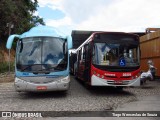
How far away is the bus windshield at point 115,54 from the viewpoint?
1462cm

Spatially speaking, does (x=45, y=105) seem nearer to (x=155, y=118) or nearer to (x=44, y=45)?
(x=44, y=45)

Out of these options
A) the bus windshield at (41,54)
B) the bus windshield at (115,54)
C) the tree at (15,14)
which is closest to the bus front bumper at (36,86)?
the bus windshield at (41,54)

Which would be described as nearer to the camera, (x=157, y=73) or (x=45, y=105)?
(x=45, y=105)

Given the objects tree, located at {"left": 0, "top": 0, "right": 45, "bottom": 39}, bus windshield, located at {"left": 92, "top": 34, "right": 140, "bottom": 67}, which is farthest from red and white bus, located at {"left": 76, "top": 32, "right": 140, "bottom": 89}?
tree, located at {"left": 0, "top": 0, "right": 45, "bottom": 39}

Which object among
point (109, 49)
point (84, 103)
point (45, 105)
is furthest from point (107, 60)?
point (45, 105)

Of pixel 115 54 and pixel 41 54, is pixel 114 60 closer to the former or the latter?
pixel 115 54

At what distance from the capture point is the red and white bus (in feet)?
47.6

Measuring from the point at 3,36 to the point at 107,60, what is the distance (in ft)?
93.4

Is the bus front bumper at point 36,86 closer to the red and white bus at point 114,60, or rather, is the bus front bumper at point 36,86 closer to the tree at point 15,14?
the red and white bus at point 114,60

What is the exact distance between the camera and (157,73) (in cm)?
2181

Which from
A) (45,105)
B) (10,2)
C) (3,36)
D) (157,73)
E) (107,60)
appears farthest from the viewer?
(3,36)

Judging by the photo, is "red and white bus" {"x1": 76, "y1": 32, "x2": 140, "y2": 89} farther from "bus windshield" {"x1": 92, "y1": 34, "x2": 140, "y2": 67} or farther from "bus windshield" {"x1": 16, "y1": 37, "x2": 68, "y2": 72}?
"bus windshield" {"x1": 16, "y1": 37, "x2": 68, "y2": 72}

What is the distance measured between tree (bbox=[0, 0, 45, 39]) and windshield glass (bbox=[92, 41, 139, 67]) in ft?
72.3

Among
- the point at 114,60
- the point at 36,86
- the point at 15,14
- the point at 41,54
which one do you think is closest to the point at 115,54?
the point at 114,60
